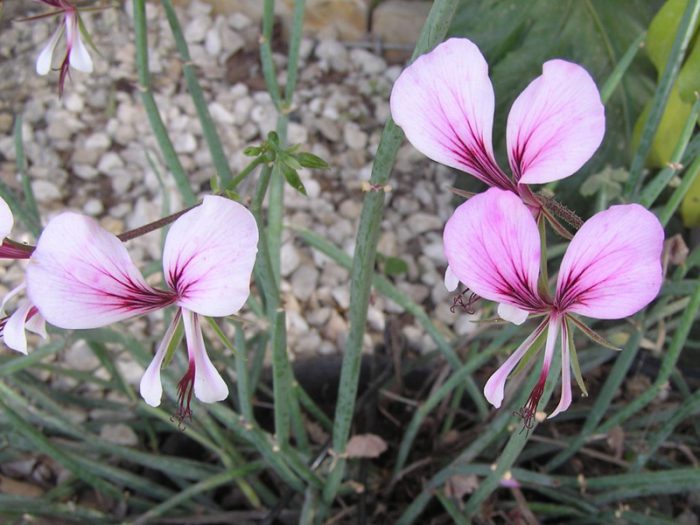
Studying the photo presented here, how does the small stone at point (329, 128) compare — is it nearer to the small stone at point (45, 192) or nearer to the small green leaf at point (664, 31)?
the small stone at point (45, 192)

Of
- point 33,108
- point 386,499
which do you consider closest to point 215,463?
point 386,499

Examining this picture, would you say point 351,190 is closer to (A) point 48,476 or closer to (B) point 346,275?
(B) point 346,275

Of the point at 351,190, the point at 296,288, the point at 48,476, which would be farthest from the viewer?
the point at 351,190

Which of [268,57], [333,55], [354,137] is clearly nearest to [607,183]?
[268,57]

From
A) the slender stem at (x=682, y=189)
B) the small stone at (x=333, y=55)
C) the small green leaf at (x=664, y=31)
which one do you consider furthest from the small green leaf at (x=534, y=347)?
the small stone at (x=333, y=55)

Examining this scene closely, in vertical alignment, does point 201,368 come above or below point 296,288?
above

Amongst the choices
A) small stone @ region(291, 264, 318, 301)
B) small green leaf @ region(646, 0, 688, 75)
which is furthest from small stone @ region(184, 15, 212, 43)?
small green leaf @ region(646, 0, 688, 75)
